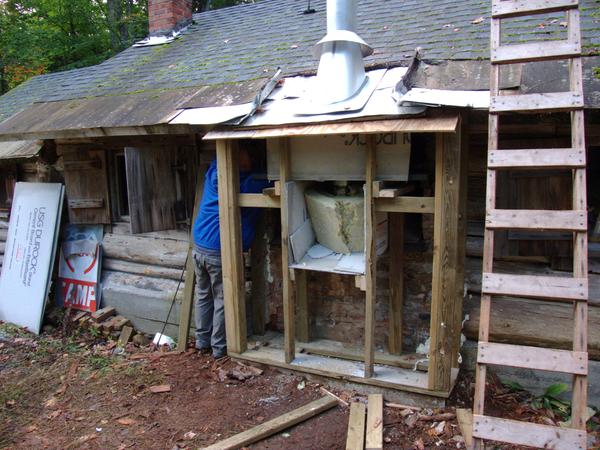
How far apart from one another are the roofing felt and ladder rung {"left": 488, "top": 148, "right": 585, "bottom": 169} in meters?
1.52

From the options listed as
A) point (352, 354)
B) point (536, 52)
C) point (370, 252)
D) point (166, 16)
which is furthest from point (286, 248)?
point (166, 16)

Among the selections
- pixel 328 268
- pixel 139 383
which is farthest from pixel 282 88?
pixel 139 383

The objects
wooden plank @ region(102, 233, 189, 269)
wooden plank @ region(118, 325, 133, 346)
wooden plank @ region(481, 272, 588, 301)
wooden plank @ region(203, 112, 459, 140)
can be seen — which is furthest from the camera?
wooden plank @ region(102, 233, 189, 269)

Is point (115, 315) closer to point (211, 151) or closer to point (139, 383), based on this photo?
point (139, 383)

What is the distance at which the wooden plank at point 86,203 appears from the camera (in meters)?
6.82

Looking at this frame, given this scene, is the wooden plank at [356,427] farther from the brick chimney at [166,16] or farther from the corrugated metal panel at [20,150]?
the brick chimney at [166,16]

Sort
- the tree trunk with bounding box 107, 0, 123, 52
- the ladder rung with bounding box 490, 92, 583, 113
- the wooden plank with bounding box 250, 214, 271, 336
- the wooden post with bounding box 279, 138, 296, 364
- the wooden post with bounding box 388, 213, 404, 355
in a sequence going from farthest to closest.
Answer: the tree trunk with bounding box 107, 0, 123, 52 < the wooden plank with bounding box 250, 214, 271, 336 < the wooden post with bounding box 388, 213, 404, 355 < the wooden post with bounding box 279, 138, 296, 364 < the ladder rung with bounding box 490, 92, 583, 113

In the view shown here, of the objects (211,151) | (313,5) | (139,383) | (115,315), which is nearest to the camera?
(139,383)

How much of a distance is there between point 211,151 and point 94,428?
3246 mm

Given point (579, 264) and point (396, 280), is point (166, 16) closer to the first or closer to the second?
point (396, 280)

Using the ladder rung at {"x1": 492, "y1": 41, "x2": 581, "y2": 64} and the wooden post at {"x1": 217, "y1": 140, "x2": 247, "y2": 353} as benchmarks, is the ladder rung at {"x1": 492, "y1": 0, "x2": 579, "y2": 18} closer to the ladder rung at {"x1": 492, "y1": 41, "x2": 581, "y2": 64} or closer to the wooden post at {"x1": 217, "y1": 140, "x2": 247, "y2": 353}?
the ladder rung at {"x1": 492, "y1": 41, "x2": 581, "y2": 64}

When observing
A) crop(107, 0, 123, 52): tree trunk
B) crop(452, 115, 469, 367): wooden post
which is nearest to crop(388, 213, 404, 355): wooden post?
crop(452, 115, 469, 367): wooden post

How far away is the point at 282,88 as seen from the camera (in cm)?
480

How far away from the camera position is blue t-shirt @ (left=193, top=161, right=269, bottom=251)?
5.09m
